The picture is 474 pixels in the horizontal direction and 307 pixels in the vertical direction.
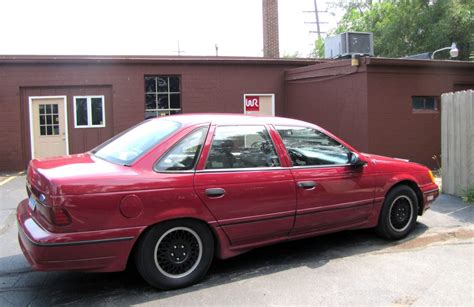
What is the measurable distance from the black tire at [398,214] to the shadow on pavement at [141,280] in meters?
0.13

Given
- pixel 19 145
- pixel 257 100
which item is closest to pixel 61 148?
pixel 19 145

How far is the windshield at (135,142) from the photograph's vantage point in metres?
4.46

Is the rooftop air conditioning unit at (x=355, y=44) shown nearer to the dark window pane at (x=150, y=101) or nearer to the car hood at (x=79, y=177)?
the dark window pane at (x=150, y=101)

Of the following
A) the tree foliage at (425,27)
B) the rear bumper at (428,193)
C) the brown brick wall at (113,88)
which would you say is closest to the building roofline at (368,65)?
the brown brick wall at (113,88)

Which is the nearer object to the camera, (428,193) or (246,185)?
(246,185)

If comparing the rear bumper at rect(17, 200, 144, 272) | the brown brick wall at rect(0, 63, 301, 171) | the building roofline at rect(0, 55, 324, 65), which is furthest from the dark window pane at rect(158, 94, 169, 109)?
the rear bumper at rect(17, 200, 144, 272)

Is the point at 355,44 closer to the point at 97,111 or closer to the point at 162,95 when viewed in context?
the point at 162,95

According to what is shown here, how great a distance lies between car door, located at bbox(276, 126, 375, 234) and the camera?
493 cm

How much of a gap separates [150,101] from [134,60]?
4.37ft

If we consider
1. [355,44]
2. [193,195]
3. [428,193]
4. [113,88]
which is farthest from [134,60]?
[193,195]

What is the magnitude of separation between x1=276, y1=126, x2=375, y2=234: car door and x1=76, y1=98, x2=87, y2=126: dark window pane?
10.2 meters

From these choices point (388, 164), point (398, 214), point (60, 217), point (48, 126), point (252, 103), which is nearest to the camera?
point (60, 217)

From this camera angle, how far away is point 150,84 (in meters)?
14.4

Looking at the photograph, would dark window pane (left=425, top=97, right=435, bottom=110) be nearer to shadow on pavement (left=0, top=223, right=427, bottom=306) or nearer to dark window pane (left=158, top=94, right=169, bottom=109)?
shadow on pavement (left=0, top=223, right=427, bottom=306)
